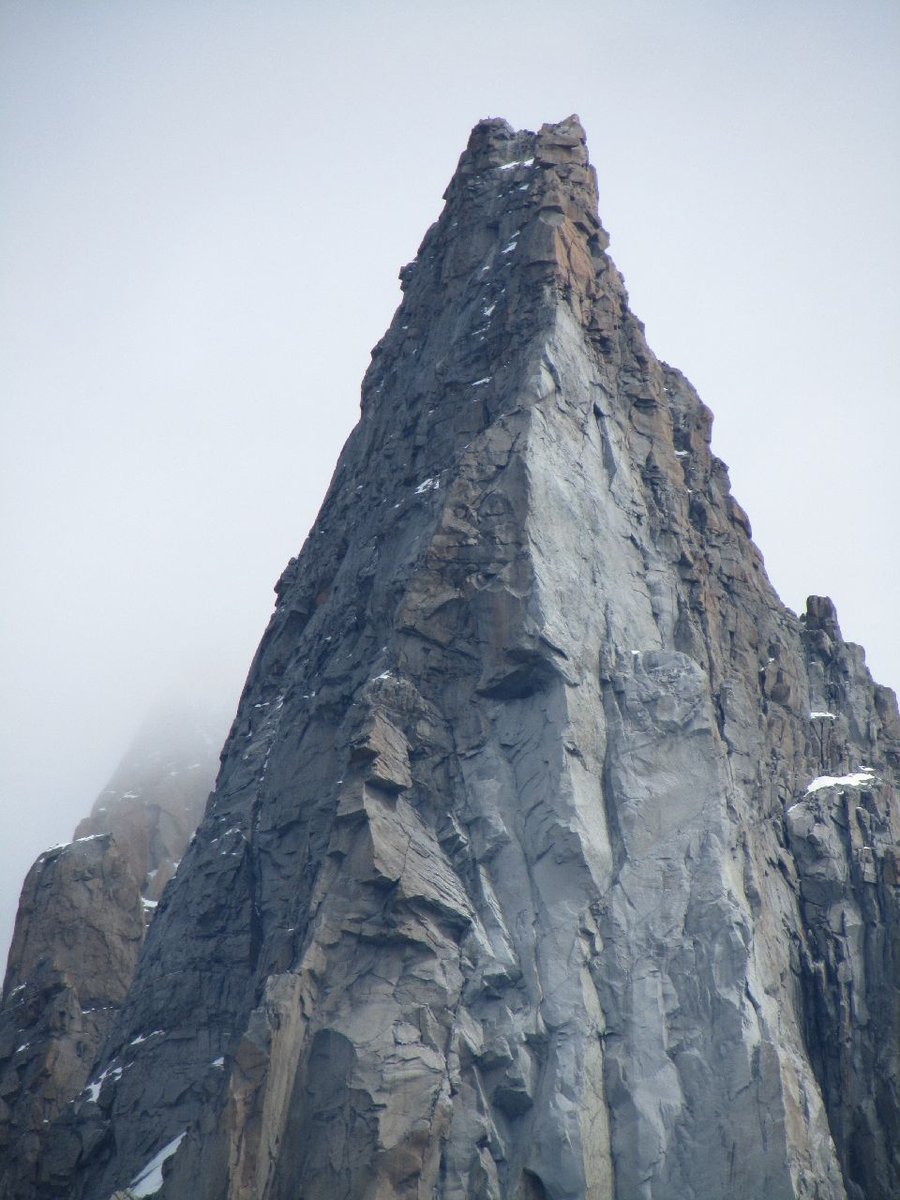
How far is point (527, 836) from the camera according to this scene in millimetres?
64688

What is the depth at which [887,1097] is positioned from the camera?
67000 mm

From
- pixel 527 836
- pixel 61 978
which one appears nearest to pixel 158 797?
pixel 61 978

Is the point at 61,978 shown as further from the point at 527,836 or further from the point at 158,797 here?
the point at 158,797

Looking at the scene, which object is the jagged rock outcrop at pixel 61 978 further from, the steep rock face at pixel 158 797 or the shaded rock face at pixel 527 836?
the shaded rock face at pixel 527 836

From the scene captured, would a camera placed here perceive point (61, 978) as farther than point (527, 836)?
Yes

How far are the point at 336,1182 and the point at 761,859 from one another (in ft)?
72.9

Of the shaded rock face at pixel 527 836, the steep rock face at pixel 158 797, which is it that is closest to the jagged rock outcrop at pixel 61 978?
the steep rock face at pixel 158 797

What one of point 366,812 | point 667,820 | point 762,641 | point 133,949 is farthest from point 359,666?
point 133,949

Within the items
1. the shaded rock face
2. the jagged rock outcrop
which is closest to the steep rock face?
the jagged rock outcrop

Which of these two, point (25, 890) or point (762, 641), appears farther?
point (25, 890)

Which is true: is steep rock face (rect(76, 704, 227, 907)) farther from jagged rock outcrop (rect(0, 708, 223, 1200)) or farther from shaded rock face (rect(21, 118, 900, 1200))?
shaded rock face (rect(21, 118, 900, 1200))

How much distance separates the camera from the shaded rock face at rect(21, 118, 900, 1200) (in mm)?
59375

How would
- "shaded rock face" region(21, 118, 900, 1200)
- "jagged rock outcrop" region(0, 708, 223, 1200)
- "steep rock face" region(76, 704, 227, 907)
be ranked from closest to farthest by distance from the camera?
1. "shaded rock face" region(21, 118, 900, 1200)
2. "jagged rock outcrop" region(0, 708, 223, 1200)
3. "steep rock face" region(76, 704, 227, 907)

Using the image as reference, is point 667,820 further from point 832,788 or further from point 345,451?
point 345,451
